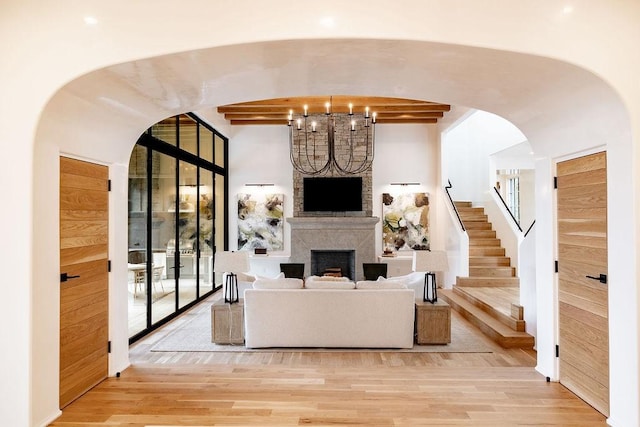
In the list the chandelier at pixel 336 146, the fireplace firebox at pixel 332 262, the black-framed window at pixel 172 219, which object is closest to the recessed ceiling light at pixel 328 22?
the black-framed window at pixel 172 219

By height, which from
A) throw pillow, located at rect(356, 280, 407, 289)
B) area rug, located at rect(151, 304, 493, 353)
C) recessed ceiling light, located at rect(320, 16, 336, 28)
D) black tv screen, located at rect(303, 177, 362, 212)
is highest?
recessed ceiling light, located at rect(320, 16, 336, 28)

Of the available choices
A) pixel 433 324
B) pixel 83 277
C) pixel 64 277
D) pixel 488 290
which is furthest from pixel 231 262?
pixel 488 290

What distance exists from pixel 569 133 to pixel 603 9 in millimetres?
920

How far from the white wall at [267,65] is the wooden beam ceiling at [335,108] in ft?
13.6

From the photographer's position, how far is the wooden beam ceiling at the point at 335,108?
23.4ft

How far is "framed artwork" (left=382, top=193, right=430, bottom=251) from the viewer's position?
9016 mm

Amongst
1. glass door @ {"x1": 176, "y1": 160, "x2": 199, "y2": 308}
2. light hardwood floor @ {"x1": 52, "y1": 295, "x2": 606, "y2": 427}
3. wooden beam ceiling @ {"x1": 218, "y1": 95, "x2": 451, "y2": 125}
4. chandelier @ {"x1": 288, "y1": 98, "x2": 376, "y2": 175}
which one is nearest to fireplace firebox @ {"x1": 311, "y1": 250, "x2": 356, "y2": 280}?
Answer: chandelier @ {"x1": 288, "y1": 98, "x2": 376, "y2": 175}

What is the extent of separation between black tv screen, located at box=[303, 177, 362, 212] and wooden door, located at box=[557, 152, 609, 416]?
18.0 feet

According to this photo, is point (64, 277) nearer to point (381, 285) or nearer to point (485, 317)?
point (381, 285)

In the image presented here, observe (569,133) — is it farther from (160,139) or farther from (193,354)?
(160,139)

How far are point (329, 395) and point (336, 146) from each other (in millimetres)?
6385

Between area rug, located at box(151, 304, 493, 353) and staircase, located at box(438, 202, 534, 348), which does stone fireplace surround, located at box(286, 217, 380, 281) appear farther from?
area rug, located at box(151, 304, 493, 353)

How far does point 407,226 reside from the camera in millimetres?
9023

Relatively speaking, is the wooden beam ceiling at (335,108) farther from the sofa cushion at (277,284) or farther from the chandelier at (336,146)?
the sofa cushion at (277,284)
